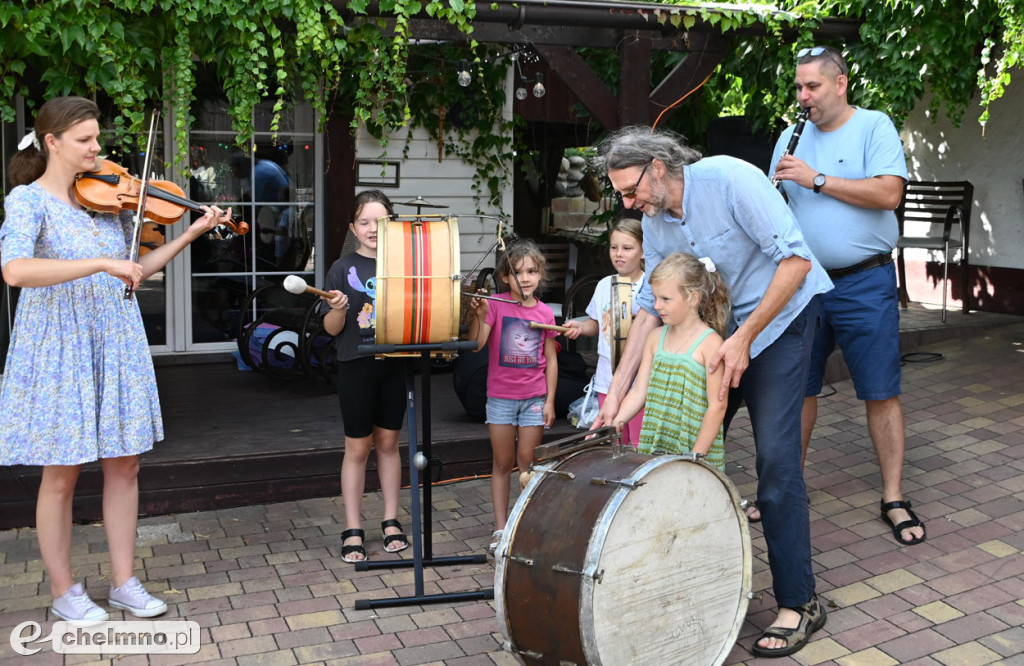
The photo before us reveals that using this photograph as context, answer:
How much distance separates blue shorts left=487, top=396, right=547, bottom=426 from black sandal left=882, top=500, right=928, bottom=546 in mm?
1585

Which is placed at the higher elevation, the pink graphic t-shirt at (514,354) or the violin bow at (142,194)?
the violin bow at (142,194)

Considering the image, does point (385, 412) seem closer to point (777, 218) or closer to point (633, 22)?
point (777, 218)

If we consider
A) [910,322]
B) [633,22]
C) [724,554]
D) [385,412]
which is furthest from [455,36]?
[910,322]

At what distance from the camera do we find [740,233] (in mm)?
3469

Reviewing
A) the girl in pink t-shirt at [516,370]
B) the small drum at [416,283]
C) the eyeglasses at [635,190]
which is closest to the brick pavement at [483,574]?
the girl in pink t-shirt at [516,370]

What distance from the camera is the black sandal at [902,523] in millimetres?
4395

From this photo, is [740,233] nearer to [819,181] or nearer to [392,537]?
[819,181]

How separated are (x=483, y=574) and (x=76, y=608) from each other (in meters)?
1.55

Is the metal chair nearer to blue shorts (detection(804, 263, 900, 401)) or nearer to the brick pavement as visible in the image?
the brick pavement

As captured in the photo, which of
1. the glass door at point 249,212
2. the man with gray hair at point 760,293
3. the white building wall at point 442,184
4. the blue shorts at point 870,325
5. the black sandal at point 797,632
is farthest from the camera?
the white building wall at point 442,184

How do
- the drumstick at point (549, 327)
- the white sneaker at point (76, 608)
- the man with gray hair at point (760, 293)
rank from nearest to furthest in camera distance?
the man with gray hair at point (760, 293) → the white sneaker at point (76, 608) → the drumstick at point (549, 327)

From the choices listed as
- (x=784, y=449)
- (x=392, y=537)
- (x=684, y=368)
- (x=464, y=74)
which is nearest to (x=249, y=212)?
(x=464, y=74)

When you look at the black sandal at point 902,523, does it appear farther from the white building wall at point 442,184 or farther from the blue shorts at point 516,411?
the white building wall at point 442,184

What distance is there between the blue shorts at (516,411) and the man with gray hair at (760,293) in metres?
0.80
